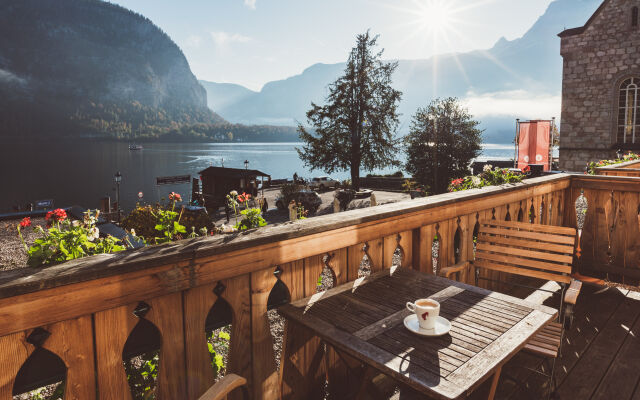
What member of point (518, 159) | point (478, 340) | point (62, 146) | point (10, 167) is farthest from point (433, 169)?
point (62, 146)

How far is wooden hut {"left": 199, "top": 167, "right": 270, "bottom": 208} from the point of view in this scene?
28.9 metres

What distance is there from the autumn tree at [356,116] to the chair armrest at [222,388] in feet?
98.1

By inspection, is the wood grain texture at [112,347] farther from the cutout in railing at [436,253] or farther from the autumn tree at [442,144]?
Result: the autumn tree at [442,144]

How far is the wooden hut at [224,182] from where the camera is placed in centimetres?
2888

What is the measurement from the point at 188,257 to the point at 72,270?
410 mm

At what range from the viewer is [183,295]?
1676 mm

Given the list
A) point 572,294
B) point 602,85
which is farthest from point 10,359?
point 602,85

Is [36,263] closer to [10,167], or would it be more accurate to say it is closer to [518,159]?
[518,159]

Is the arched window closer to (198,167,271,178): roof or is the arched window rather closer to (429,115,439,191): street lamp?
(429,115,439,191): street lamp

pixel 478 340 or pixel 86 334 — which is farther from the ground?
pixel 86 334

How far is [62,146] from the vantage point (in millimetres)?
184125

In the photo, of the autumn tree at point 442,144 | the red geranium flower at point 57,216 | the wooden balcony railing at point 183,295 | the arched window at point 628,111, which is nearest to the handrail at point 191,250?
the wooden balcony railing at point 183,295

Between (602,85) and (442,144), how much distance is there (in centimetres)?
859

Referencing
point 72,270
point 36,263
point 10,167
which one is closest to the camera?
point 72,270
